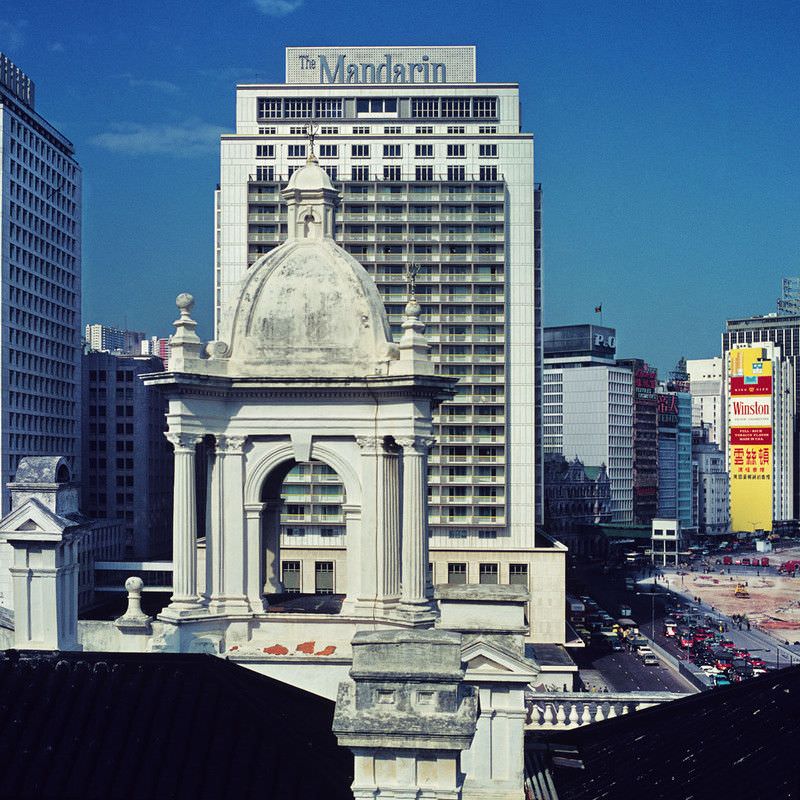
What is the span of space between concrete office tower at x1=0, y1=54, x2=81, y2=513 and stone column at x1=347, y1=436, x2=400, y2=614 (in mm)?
112906

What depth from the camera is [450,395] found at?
31938 mm

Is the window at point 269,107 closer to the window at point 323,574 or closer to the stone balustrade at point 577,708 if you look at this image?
the window at point 323,574

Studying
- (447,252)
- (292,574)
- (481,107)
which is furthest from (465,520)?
(481,107)

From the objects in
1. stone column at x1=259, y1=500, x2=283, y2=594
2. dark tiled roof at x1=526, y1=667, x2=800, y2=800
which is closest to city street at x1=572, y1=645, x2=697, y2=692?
stone column at x1=259, y1=500, x2=283, y2=594

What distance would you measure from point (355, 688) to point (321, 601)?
17.4 metres

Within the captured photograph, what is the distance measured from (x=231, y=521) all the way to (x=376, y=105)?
4646 inches

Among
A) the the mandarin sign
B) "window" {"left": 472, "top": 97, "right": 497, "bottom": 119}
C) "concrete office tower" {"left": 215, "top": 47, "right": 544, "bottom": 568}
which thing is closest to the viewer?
"concrete office tower" {"left": 215, "top": 47, "right": 544, "bottom": 568}

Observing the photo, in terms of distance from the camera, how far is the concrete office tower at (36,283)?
144750 millimetres

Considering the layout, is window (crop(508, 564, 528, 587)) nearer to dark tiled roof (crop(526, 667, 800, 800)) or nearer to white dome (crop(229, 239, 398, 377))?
white dome (crop(229, 239, 398, 377))

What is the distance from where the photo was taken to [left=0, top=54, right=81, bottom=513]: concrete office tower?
14475 centimetres

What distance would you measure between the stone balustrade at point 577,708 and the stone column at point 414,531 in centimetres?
340

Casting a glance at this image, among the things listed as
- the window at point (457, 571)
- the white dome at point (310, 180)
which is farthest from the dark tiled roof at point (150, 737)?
the window at point (457, 571)

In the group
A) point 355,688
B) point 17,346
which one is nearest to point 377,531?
point 355,688

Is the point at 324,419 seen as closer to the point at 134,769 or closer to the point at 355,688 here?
the point at 134,769
